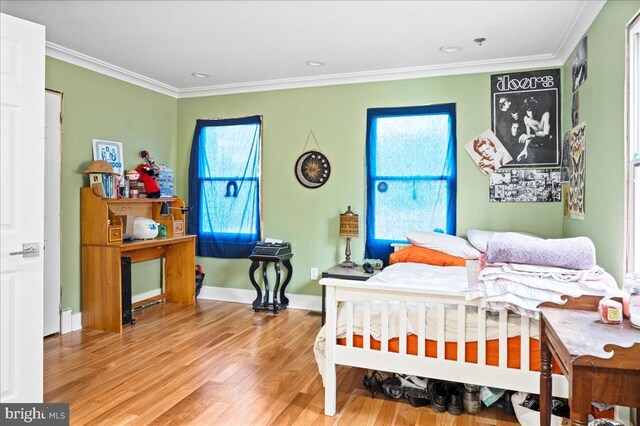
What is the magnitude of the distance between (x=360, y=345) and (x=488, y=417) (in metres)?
0.80

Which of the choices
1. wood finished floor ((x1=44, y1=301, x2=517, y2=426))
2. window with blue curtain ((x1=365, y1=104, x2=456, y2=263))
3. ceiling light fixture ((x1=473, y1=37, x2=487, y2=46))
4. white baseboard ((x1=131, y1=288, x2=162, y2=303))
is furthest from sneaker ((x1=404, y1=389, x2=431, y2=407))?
white baseboard ((x1=131, y1=288, x2=162, y2=303))

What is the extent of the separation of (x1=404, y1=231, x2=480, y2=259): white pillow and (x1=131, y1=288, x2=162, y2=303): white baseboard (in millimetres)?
2896

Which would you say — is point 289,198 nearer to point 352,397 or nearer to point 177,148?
point 177,148

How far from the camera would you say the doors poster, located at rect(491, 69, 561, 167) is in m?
3.90

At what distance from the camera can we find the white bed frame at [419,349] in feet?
7.06

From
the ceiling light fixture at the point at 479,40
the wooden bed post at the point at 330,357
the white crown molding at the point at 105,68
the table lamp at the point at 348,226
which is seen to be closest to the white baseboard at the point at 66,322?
the white crown molding at the point at 105,68

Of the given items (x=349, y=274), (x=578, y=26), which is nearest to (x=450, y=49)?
(x=578, y=26)

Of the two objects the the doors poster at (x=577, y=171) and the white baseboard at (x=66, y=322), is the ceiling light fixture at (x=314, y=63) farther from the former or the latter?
the white baseboard at (x=66, y=322)

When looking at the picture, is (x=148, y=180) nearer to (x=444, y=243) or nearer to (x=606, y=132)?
(x=444, y=243)

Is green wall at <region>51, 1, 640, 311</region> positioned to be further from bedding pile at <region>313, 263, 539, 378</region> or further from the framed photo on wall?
bedding pile at <region>313, 263, 539, 378</region>

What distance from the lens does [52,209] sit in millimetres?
3709

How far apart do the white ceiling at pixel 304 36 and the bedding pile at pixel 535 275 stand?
166cm

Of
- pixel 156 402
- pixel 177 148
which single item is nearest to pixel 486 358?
pixel 156 402

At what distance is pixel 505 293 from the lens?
208 cm
